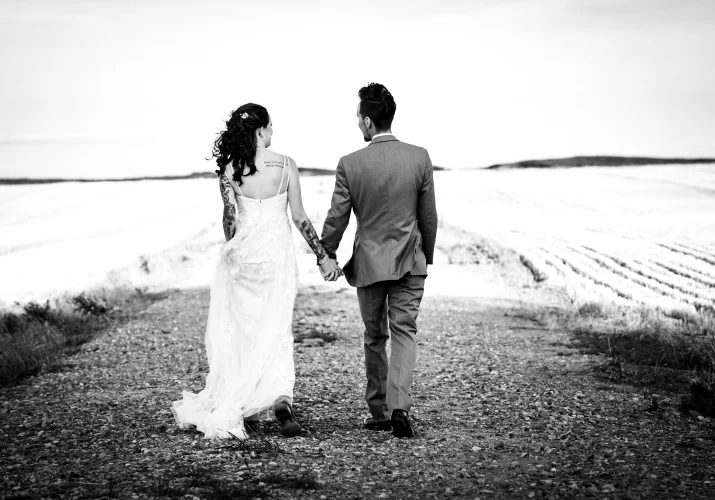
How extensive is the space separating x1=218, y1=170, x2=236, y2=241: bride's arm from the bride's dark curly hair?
0.38 feet

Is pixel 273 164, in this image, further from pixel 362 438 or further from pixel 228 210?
pixel 362 438

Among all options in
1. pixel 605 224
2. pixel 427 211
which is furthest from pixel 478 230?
pixel 427 211

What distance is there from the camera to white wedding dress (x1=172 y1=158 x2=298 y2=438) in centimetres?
590

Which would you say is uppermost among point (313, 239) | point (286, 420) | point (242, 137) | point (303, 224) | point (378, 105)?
point (378, 105)

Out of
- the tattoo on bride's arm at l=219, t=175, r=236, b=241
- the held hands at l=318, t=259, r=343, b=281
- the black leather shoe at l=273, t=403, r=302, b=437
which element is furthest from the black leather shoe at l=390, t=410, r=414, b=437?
the tattoo on bride's arm at l=219, t=175, r=236, b=241

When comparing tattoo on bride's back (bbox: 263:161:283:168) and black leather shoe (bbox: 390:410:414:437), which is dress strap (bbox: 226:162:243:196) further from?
black leather shoe (bbox: 390:410:414:437)

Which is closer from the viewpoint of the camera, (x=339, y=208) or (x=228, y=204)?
(x=339, y=208)

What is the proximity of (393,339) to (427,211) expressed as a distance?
97cm

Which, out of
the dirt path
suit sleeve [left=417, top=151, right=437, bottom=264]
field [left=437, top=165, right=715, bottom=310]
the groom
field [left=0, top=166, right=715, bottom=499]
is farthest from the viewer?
field [left=437, top=165, right=715, bottom=310]

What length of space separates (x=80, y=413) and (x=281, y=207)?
2.44m

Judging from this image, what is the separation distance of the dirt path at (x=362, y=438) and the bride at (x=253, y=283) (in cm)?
27

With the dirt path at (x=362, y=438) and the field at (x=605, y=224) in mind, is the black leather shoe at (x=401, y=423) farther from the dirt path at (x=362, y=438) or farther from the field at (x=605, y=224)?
the field at (x=605, y=224)

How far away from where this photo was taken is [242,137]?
5.86m

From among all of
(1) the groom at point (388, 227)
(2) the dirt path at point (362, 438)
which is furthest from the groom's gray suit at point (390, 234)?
(2) the dirt path at point (362, 438)
